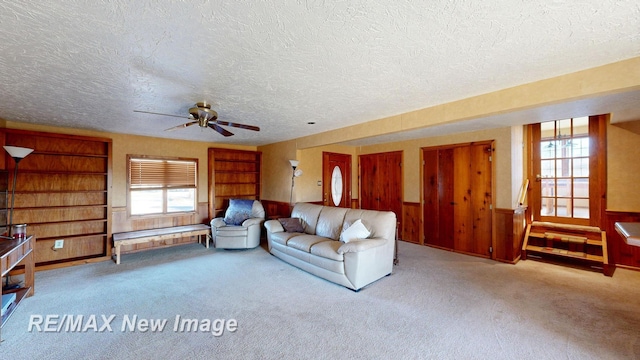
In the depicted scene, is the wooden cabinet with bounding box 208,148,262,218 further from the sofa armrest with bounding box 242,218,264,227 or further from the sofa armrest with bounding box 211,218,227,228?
the sofa armrest with bounding box 242,218,264,227

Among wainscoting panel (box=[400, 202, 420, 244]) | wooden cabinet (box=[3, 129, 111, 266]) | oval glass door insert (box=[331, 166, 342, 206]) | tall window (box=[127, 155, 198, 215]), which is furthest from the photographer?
oval glass door insert (box=[331, 166, 342, 206])

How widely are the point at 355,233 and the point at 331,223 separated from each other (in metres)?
0.66

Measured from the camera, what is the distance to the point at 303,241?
3766mm

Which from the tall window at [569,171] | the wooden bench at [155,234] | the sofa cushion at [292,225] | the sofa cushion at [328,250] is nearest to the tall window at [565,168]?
the tall window at [569,171]

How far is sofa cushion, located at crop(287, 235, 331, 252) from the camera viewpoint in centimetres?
365

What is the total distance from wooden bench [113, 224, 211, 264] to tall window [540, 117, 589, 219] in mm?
6785

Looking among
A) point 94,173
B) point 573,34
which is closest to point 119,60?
point 573,34

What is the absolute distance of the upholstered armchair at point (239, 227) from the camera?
4.80 metres

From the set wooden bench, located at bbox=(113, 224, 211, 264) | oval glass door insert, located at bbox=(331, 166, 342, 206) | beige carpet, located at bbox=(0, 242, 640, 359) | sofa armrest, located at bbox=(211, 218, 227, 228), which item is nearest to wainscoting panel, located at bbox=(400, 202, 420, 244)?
beige carpet, located at bbox=(0, 242, 640, 359)

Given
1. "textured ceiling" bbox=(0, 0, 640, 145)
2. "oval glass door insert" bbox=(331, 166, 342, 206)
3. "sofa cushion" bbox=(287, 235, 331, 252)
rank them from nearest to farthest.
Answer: "textured ceiling" bbox=(0, 0, 640, 145)
"sofa cushion" bbox=(287, 235, 331, 252)
"oval glass door insert" bbox=(331, 166, 342, 206)

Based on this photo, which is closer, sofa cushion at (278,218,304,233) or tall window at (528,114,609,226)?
tall window at (528,114,609,226)

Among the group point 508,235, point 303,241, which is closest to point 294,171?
point 303,241

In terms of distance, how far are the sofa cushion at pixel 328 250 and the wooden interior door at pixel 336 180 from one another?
8.51 ft

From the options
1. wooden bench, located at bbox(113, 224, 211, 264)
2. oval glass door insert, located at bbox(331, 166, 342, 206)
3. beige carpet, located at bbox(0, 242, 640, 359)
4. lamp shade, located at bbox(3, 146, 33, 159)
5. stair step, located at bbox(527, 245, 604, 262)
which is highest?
lamp shade, located at bbox(3, 146, 33, 159)
